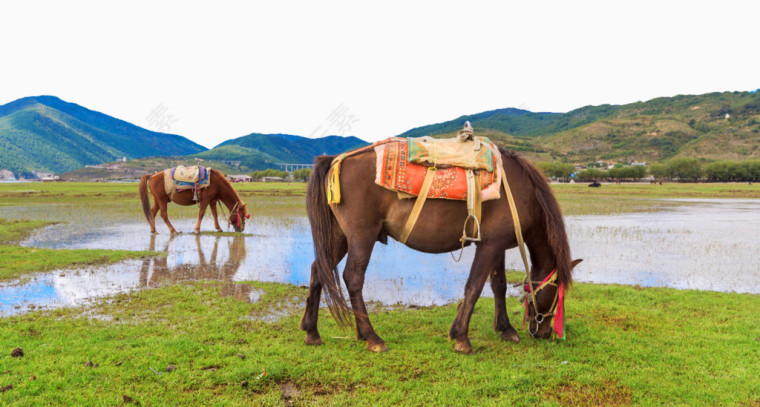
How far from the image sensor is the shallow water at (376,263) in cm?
736

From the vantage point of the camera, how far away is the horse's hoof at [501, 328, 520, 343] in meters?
4.98

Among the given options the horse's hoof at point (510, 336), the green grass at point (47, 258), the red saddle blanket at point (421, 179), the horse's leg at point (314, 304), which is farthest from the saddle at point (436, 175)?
the green grass at point (47, 258)

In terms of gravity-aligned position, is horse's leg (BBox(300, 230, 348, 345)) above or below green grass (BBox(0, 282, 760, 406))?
above

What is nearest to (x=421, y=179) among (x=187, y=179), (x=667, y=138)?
(x=187, y=179)

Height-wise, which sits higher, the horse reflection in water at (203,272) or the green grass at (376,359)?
the green grass at (376,359)

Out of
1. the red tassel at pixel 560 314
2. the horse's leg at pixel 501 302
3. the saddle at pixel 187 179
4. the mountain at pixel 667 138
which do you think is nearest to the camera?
the red tassel at pixel 560 314

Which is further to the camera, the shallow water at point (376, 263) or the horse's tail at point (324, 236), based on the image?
the shallow water at point (376, 263)

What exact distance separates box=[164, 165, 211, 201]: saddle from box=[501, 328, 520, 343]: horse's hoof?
12.4 meters

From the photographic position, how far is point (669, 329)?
17.6 ft

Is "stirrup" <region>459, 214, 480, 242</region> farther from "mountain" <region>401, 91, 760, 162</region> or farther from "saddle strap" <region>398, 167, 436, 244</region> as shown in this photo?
"mountain" <region>401, 91, 760, 162</region>

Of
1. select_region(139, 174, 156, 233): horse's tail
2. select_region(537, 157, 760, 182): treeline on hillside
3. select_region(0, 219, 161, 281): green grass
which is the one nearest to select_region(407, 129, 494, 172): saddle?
select_region(0, 219, 161, 281): green grass

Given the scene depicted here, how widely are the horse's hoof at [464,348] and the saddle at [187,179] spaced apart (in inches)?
488

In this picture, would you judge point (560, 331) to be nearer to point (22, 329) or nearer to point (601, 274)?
point (601, 274)

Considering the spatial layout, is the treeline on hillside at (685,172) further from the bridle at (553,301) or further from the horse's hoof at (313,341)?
the horse's hoof at (313,341)
